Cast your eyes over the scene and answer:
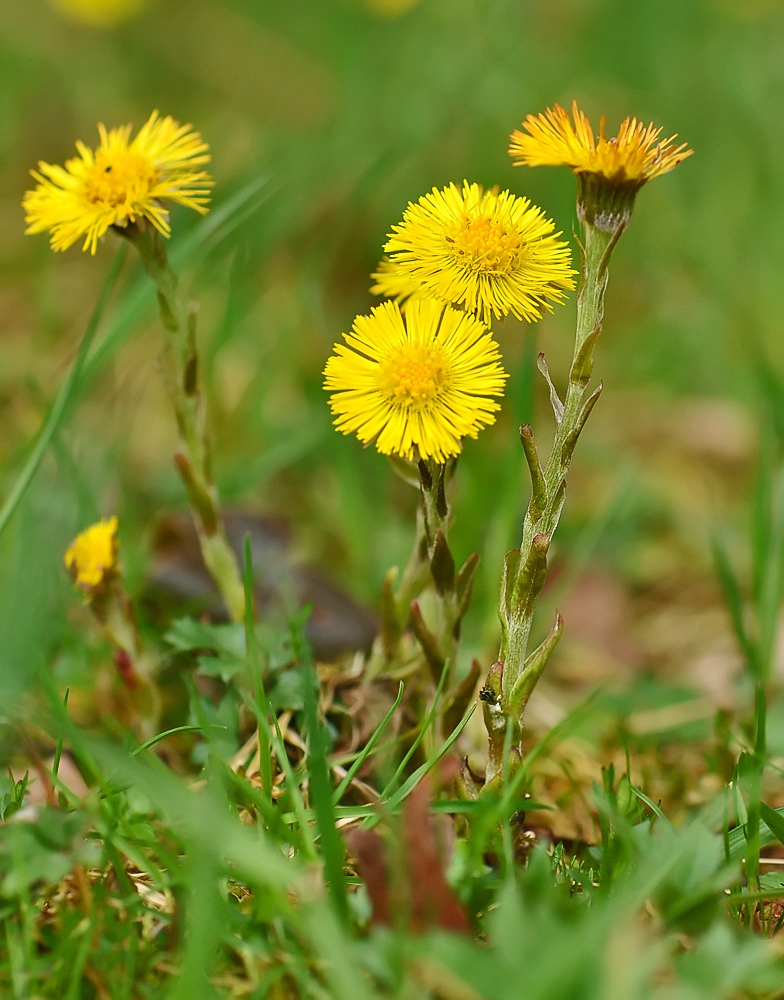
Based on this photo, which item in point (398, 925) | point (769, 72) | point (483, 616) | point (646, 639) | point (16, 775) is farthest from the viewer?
point (769, 72)

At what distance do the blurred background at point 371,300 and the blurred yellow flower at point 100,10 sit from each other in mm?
17

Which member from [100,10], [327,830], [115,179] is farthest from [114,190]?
[100,10]

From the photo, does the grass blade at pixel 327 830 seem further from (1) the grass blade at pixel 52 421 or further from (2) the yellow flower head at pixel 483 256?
(1) the grass blade at pixel 52 421

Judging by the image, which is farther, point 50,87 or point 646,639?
point 50,87

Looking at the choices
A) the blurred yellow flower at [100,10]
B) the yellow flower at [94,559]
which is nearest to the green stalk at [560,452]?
the yellow flower at [94,559]

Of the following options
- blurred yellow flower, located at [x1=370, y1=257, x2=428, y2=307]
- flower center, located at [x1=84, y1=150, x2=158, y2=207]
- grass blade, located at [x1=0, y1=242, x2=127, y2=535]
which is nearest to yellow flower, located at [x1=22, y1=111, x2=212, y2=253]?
flower center, located at [x1=84, y1=150, x2=158, y2=207]

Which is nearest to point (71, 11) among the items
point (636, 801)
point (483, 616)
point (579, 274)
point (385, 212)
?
point (385, 212)

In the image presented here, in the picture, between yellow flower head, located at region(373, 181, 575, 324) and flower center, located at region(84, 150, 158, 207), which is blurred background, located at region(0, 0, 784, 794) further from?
yellow flower head, located at region(373, 181, 575, 324)

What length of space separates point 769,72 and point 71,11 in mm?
3775

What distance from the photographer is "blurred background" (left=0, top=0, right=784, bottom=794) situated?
2.03 metres

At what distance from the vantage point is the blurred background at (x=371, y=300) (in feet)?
6.67

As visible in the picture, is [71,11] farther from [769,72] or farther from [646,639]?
[646,639]

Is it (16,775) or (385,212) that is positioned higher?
(385,212)

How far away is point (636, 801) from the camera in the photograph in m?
1.26
